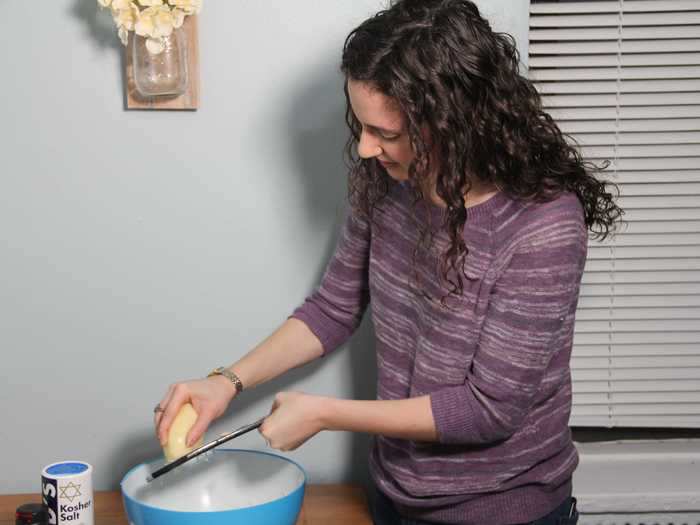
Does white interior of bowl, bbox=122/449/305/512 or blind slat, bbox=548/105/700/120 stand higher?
blind slat, bbox=548/105/700/120

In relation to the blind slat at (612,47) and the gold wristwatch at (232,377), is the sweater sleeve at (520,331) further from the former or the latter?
the blind slat at (612,47)

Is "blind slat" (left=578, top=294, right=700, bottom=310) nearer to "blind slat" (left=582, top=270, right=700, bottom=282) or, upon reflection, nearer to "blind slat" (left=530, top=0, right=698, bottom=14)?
"blind slat" (left=582, top=270, right=700, bottom=282)

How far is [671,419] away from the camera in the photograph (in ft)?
6.03

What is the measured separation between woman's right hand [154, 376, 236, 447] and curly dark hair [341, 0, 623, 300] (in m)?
0.38

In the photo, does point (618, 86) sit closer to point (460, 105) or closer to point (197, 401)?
point (460, 105)

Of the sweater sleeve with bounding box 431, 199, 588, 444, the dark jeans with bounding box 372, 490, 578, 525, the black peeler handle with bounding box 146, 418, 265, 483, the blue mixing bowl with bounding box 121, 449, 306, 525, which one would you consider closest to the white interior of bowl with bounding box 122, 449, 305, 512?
the blue mixing bowl with bounding box 121, 449, 306, 525

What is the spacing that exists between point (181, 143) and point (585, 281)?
82 cm

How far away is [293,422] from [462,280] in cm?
29

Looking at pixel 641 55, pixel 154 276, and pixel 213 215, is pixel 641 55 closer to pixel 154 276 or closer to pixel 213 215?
pixel 213 215

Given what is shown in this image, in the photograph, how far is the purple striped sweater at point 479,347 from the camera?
1143mm

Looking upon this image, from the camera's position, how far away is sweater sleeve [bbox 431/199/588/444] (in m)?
1.13

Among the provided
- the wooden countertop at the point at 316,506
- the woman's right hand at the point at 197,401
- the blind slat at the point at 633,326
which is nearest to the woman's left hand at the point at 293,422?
the woman's right hand at the point at 197,401

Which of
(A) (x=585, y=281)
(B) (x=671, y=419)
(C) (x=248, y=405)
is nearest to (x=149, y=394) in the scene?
(C) (x=248, y=405)

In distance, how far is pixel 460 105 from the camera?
1.12 meters
